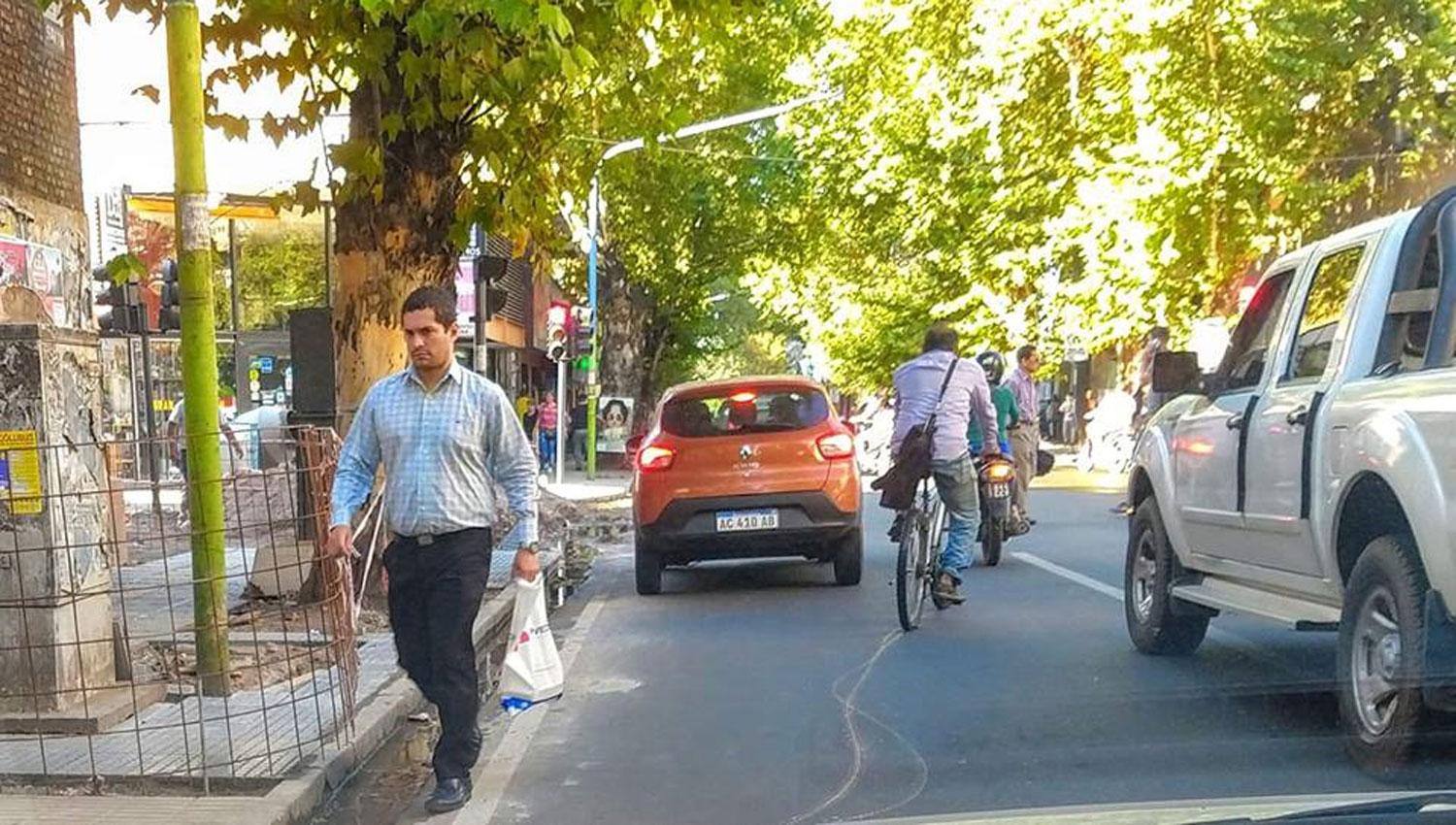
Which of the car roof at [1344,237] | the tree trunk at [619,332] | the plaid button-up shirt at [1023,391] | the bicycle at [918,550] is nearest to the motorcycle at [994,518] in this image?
the plaid button-up shirt at [1023,391]

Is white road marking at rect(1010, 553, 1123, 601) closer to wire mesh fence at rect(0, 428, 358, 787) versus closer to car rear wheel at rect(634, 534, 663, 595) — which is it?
car rear wheel at rect(634, 534, 663, 595)

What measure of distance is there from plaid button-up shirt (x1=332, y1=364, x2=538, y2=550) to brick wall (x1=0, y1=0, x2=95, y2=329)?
→ 12.5ft

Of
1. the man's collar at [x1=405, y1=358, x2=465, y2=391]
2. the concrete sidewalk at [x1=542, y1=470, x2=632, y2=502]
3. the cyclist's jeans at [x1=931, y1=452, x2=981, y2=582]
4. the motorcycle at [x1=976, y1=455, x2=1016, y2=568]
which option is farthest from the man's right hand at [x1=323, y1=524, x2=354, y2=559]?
the concrete sidewalk at [x1=542, y1=470, x2=632, y2=502]

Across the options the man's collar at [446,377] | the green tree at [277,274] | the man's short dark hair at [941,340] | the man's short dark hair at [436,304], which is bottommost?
the man's collar at [446,377]

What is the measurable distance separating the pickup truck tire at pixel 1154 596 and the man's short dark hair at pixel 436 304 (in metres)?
3.83

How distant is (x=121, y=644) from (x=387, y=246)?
3781mm

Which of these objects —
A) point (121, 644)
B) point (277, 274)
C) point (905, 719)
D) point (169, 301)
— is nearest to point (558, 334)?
point (277, 274)

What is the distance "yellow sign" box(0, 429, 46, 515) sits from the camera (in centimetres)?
602

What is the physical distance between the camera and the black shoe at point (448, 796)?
5.24 meters

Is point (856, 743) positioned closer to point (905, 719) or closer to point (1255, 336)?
point (905, 719)

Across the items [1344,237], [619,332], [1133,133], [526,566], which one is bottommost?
[526,566]

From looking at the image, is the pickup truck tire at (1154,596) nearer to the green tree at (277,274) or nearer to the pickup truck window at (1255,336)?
the pickup truck window at (1255,336)

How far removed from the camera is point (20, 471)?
19.8 feet

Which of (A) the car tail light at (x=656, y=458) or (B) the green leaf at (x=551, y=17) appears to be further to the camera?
(A) the car tail light at (x=656, y=458)
